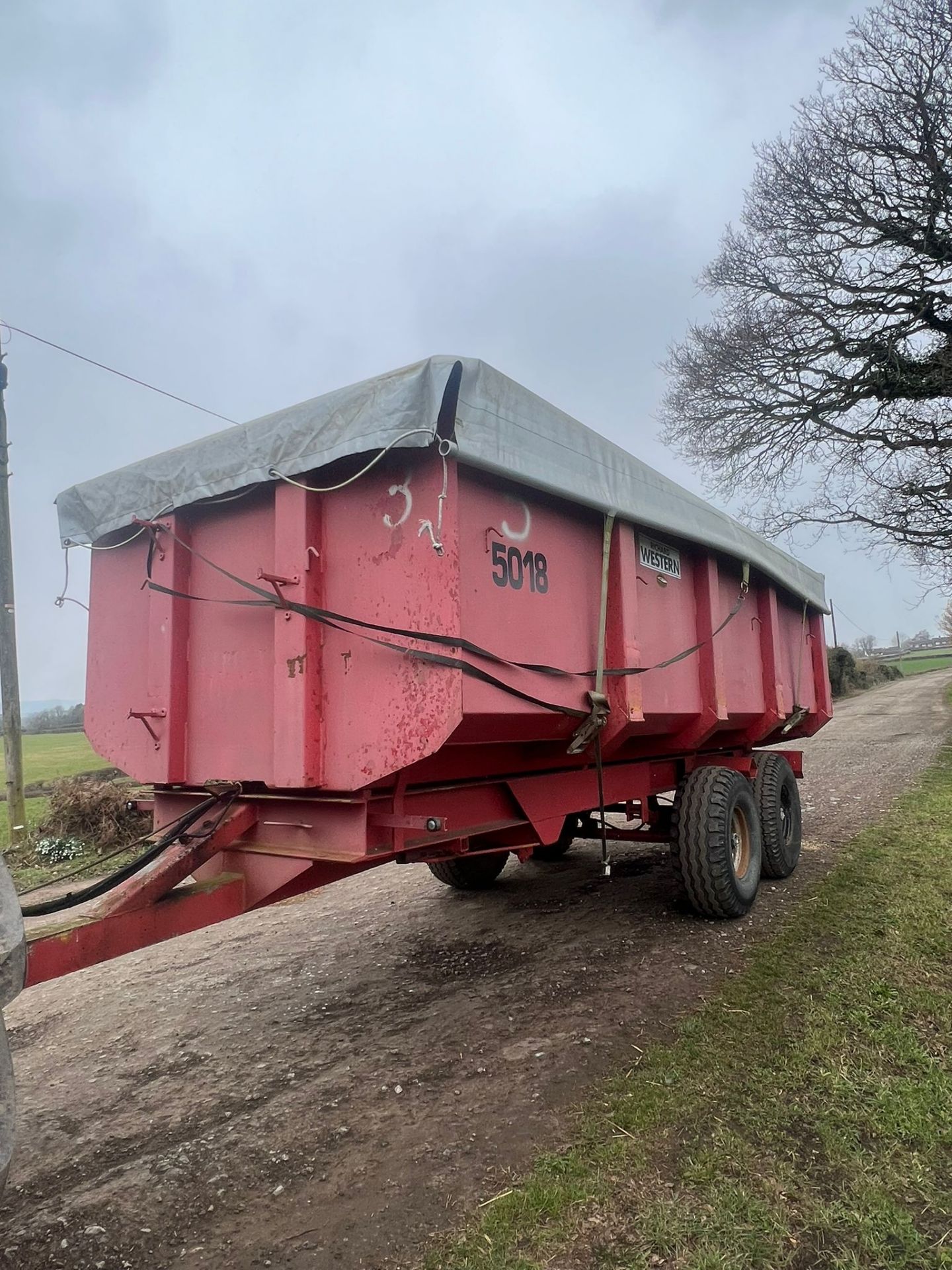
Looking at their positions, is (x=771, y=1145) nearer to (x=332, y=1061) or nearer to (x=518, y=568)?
(x=332, y=1061)

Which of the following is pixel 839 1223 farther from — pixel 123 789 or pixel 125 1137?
pixel 123 789

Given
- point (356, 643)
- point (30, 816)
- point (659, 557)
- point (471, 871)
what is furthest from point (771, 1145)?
→ point (30, 816)

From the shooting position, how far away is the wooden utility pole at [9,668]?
9.27 meters

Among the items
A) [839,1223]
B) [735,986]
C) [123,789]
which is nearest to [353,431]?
[839,1223]

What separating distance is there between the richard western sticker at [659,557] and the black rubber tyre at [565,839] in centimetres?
156

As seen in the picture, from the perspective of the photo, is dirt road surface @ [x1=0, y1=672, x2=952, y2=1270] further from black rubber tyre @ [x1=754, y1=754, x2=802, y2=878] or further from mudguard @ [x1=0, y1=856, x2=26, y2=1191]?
mudguard @ [x1=0, y1=856, x2=26, y2=1191]

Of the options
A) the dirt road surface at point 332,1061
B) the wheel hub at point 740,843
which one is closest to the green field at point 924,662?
the wheel hub at point 740,843

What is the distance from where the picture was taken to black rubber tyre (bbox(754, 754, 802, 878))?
6.22m

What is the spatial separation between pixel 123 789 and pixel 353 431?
8482 millimetres

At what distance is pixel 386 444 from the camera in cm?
300

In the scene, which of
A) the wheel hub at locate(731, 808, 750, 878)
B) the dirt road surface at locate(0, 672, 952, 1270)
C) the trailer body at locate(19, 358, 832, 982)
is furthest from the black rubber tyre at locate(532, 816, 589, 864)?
the trailer body at locate(19, 358, 832, 982)

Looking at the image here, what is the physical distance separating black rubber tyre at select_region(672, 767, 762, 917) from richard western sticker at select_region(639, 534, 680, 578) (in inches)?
56.7

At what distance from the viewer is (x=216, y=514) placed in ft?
12.0

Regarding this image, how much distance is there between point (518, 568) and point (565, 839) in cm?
364
